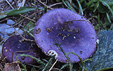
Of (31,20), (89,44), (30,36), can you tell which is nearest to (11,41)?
(30,36)

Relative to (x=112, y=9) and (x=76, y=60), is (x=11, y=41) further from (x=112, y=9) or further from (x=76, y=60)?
(x=112, y=9)

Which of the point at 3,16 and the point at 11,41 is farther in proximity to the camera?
the point at 3,16

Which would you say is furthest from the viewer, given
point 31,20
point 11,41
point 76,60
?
point 31,20

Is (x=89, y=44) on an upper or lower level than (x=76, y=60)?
upper
